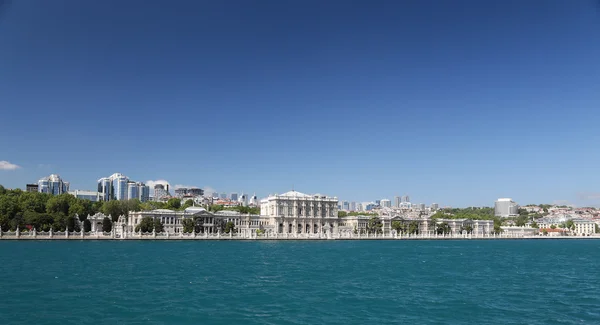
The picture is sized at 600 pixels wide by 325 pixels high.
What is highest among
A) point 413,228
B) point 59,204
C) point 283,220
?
point 59,204

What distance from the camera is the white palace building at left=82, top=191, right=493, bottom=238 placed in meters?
91.1

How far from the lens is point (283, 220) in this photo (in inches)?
4166

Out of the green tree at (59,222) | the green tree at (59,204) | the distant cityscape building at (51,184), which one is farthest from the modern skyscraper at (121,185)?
the green tree at (59,222)

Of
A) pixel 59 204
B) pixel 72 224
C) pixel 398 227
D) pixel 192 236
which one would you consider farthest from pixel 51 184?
Result: pixel 398 227

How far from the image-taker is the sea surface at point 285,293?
19969mm

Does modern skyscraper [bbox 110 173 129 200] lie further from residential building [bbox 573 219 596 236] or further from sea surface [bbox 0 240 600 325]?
sea surface [bbox 0 240 600 325]

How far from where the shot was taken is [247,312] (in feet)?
68.8

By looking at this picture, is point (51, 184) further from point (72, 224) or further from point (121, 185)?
point (72, 224)

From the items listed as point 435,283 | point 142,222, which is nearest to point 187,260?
point 435,283

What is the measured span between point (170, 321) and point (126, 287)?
7930 mm

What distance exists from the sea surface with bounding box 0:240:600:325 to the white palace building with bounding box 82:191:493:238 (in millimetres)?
51301

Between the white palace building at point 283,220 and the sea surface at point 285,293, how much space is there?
2020 inches

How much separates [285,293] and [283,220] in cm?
8052

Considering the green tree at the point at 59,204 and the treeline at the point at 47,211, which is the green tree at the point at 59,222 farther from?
the green tree at the point at 59,204
